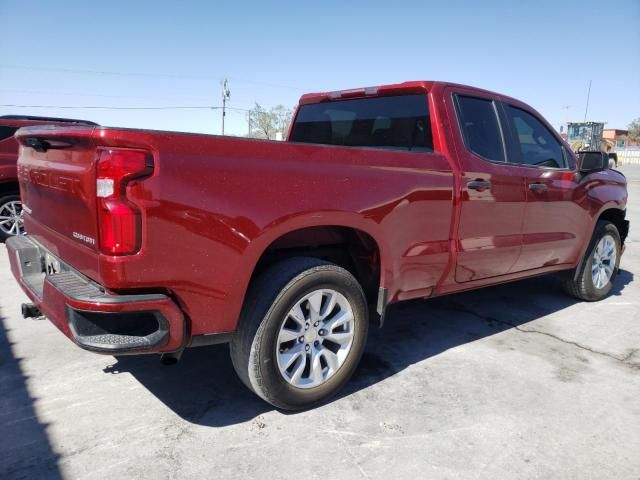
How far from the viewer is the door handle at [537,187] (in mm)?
3982

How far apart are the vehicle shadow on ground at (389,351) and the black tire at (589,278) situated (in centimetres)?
16

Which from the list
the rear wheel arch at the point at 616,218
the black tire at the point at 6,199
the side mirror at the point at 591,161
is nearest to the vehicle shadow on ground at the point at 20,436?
the black tire at the point at 6,199

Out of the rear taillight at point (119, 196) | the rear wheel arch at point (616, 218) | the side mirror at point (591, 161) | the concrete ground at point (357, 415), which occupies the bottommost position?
the concrete ground at point (357, 415)

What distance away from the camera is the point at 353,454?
2461mm

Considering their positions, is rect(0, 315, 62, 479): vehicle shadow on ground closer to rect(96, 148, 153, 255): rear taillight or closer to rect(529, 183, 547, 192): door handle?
rect(96, 148, 153, 255): rear taillight

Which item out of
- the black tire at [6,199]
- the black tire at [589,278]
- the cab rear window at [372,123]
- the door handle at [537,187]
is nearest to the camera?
the cab rear window at [372,123]

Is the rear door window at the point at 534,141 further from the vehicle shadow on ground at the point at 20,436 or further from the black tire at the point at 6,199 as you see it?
the black tire at the point at 6,199

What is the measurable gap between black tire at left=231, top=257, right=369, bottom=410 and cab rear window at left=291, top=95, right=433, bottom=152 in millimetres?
1337

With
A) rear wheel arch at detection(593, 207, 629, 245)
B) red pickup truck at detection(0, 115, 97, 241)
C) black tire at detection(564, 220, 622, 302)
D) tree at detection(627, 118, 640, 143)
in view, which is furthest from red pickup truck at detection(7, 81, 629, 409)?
tree at detection(627, 118, 640, 143)

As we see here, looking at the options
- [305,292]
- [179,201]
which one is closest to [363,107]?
[305,292]

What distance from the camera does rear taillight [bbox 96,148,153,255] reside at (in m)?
2.07

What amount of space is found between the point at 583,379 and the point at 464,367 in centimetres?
79

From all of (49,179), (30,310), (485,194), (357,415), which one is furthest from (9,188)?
(485,194)

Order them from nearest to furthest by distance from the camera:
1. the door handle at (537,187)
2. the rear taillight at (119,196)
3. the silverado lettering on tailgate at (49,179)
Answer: the rear taillight at (119,196), the silverado lettering on tailgate at (49,179), the door handle at (537,187)
